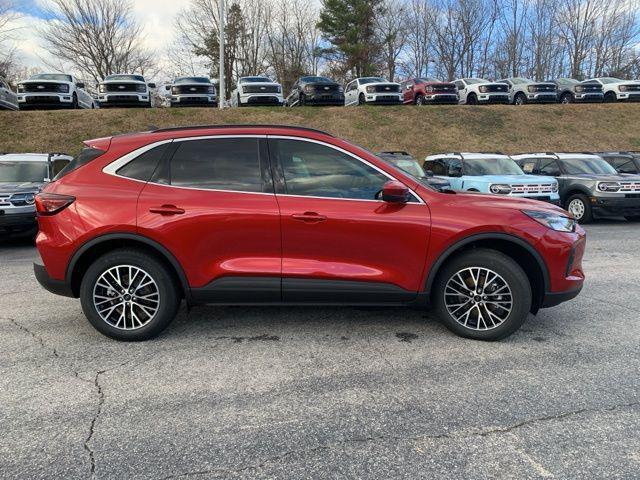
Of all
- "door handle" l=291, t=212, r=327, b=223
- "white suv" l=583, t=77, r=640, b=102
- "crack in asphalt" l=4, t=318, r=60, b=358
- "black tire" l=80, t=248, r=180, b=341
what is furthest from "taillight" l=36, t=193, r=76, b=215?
"white suv" l=583, t=77, r=640, b=102

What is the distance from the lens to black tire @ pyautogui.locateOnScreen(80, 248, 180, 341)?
3988 millimetres

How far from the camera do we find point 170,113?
842 inches

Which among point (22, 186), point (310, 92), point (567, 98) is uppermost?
point (567, 98)

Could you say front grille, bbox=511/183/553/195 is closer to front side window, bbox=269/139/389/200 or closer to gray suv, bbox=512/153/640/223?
gray suv, bbox=512/153/640/223


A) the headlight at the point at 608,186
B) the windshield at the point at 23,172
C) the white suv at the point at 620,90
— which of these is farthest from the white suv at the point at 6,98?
the white suv at the point at 620,90

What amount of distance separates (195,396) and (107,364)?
0.96 meters

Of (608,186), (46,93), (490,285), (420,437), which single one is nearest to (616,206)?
(608,186)

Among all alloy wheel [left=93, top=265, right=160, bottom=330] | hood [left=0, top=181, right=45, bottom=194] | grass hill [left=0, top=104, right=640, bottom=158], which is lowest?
alloy wheel [left=93, top=265, right=160, bottom=330]

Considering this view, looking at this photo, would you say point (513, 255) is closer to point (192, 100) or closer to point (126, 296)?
point (126, 296)

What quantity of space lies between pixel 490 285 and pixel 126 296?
312 cm

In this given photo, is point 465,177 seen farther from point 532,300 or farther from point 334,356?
point 334,356

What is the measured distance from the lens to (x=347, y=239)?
3896 mm

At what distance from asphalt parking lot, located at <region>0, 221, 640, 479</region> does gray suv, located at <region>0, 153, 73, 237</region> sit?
170 inches

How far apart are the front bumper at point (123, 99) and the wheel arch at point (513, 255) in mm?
19487
